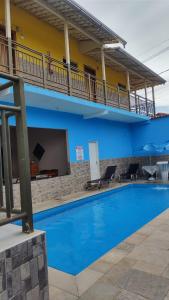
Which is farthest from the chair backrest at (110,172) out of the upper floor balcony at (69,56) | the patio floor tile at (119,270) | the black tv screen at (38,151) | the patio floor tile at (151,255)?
the patio floor tile at (119,270)

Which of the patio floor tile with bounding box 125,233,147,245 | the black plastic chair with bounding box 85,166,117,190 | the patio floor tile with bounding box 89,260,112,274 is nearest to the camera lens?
the patio floor tile with bounding box 89,260,112,274

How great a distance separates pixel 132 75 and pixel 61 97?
969 centimetres

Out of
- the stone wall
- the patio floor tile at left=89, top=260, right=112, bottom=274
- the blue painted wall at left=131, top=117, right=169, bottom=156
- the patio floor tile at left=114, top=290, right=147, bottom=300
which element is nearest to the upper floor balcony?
the blue painted wall at left=131, top=117, right=169, bottom=156

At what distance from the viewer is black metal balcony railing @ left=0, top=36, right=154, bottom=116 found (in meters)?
8.34

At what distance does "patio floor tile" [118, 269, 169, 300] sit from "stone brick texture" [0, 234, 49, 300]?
1120mm

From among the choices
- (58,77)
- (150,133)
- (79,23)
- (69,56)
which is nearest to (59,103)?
(58,77)

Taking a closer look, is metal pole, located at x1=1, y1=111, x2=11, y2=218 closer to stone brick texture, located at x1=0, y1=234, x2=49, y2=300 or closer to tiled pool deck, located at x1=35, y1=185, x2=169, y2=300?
stone brick texture, located at x1=0, y1=234, x2=49, y2=300

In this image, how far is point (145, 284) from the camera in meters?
2.97

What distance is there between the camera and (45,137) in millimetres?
12750

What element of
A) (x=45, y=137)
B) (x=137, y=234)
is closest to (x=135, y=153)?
(x=45, y=137)

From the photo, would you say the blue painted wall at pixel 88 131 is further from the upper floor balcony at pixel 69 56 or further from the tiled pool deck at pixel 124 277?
the tiled pool deck at pixel 124 277

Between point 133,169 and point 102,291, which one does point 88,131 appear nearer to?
point 133,169

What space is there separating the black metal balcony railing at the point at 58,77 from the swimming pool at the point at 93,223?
436 centimetres

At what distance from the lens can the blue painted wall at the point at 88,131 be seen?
954cm
